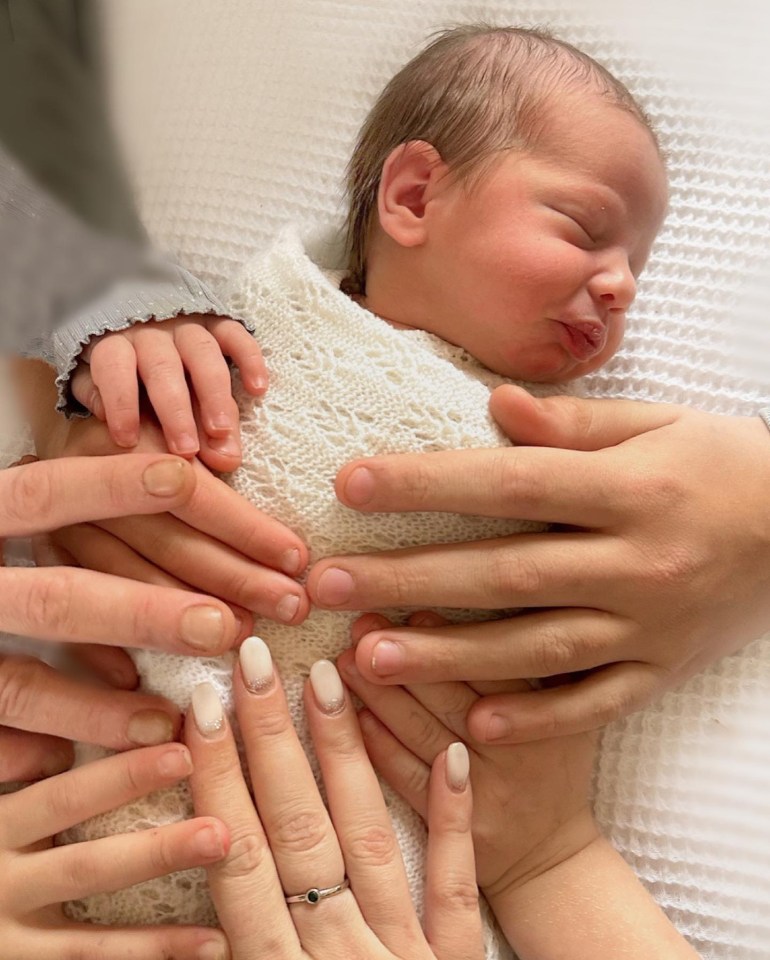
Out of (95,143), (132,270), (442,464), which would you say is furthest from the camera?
(95,143)

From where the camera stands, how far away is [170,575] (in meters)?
0.69

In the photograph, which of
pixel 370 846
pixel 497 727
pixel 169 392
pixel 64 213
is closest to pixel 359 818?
pixel 370 846

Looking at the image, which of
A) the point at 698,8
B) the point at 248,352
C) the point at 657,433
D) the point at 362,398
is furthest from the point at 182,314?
the point at 698,8

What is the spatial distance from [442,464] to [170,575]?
0.75 ft

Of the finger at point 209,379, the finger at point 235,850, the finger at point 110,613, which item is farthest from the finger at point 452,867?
the finger at point 209,379

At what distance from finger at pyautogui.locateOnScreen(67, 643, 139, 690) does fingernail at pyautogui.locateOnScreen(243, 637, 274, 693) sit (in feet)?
0.34

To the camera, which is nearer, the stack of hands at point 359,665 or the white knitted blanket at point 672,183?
the stack of hands at point 359,665

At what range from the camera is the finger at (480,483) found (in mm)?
664

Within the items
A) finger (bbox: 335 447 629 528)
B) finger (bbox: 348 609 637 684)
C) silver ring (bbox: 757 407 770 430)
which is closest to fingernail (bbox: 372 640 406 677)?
finger (bbox: 348 609 637 684)

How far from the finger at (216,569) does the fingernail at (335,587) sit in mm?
21

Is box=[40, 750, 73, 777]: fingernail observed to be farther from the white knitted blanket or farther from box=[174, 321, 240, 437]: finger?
the white knitted blanket

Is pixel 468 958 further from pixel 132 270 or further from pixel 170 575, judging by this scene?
pixel 132 270

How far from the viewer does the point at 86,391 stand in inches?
28.1

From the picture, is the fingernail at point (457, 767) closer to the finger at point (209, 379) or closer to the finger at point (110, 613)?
the finger at point (110, 613)
